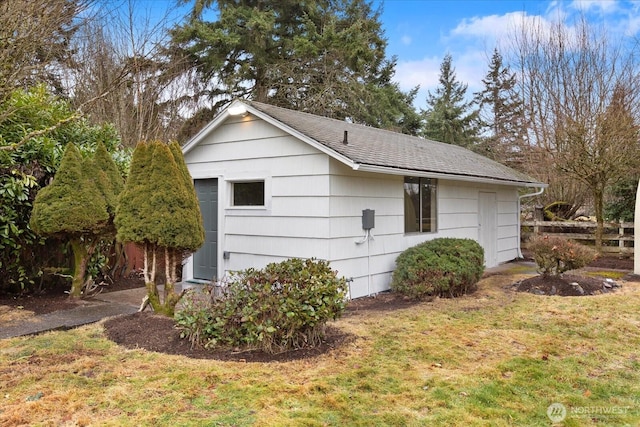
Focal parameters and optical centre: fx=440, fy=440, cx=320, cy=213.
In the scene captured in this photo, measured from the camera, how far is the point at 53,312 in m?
5.93

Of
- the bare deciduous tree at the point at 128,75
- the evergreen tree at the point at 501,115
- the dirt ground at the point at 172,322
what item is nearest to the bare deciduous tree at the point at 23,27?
the dirt ground at the point at 172,322

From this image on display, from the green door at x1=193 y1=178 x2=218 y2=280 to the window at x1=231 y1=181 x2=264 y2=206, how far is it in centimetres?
50

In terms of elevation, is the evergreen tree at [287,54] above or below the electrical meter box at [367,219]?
above

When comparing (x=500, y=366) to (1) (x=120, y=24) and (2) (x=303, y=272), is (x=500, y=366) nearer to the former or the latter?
(2) (x=303, y=272)

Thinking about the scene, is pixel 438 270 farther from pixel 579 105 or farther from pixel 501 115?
pixel 501 115

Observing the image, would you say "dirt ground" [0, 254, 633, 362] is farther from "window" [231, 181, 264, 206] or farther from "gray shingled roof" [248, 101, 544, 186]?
Result: "window" [231, 181, 264, 206]

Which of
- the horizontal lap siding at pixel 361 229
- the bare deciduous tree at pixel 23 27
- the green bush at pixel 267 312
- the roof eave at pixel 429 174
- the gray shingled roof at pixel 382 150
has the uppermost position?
the bare deciduous tree at pixel 23 27

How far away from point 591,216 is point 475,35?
30.5 feet

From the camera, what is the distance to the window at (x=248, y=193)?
25.2 feet

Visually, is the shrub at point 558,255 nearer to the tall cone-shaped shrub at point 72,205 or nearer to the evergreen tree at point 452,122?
the tall cone-shaped shrub at point 72,205

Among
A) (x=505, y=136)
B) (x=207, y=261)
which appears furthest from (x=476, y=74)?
(x=207, y=261)

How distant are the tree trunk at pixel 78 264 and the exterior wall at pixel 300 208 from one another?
2.21 m

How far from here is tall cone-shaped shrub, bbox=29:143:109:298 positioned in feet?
19.5

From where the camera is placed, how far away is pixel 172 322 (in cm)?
529
